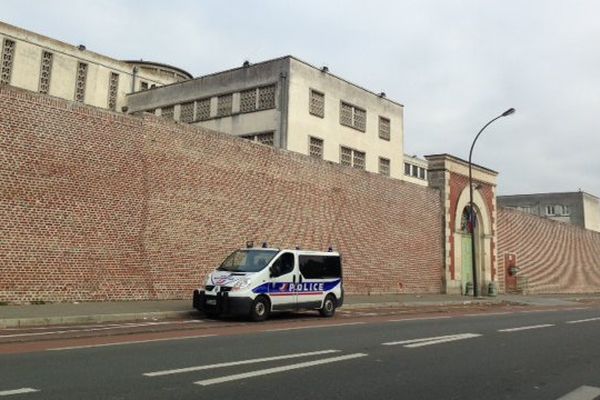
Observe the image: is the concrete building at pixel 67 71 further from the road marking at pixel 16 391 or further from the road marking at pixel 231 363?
the road marking at pixel 16 391

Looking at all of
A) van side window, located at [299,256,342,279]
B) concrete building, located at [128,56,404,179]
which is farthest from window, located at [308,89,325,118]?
van side window, located at [299,256,342,279]

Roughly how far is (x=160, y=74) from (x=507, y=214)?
1269 inches

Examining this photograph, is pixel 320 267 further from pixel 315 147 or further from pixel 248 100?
pixel 248 100

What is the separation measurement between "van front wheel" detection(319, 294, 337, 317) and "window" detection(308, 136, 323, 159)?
22067 mm

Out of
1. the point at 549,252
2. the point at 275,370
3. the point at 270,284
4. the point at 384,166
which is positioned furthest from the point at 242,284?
the point at 549,252

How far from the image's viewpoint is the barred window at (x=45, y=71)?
148 ft

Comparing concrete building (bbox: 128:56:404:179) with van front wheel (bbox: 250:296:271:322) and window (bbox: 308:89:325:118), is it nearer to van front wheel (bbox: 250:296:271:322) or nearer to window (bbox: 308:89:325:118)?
window (bbox: 308:89:325:118)

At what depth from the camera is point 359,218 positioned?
92.8 feet

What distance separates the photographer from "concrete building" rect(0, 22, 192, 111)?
4341 centimetres

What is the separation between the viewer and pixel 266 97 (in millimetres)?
38906

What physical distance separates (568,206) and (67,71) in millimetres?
64458

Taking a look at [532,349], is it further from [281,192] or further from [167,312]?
[281,192]

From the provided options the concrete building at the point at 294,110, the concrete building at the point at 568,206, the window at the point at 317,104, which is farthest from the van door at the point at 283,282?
the concrete building at the point at 568,206

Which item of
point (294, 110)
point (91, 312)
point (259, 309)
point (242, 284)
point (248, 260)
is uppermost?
point (294, 110)
